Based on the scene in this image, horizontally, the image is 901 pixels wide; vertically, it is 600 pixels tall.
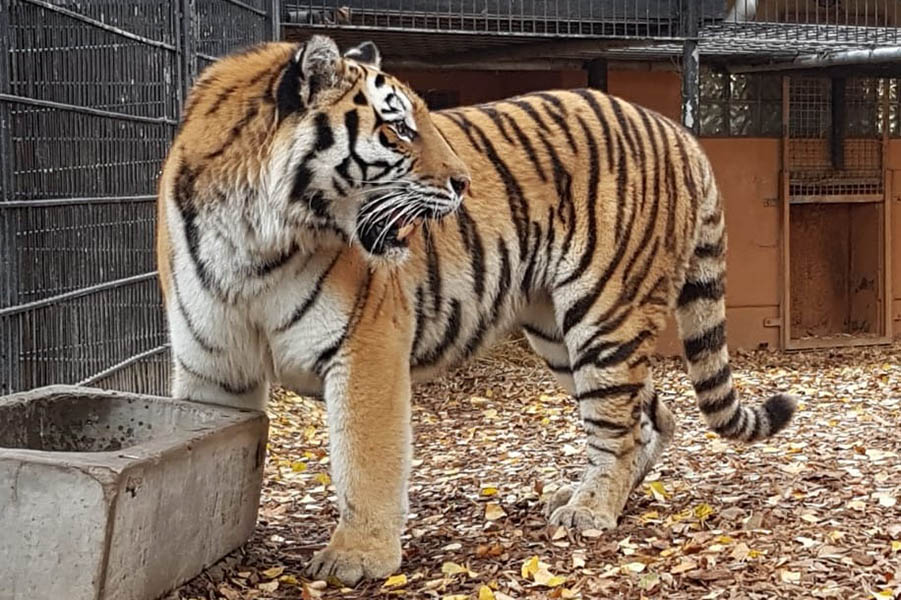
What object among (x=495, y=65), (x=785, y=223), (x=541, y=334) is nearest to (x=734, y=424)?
(x=541, y=334)

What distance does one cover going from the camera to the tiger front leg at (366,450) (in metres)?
3.35

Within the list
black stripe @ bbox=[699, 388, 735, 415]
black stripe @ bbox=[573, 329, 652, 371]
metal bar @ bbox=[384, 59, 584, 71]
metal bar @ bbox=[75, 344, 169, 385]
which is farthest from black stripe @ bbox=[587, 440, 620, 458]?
metal bar @ bbox=[384, 59, 584, 71]

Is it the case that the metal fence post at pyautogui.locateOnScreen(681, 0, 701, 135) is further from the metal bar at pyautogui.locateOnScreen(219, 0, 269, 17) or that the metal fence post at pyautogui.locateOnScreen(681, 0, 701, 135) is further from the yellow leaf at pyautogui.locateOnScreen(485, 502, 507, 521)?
the yellow leaf at pyautogui.locateOnScreen(485, 502, 507, 521)

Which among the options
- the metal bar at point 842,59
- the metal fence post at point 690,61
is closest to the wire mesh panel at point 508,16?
the metal fence post at point 690,61

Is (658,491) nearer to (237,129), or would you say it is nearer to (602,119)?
(602,119)

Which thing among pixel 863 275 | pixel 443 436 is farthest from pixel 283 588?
pixel 863 275

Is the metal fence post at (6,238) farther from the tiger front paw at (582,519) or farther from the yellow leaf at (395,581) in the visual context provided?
the tiger front paw at (582,519)

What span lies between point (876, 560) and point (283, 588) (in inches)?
60.5

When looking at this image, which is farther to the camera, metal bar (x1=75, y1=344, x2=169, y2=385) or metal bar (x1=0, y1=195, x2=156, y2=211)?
metal bar (x1=75, y1=344, x2=169, y2=385)

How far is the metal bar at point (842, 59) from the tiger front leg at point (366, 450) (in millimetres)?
5420

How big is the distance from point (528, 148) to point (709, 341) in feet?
3.03

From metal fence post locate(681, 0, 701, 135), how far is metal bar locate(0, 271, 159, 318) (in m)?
3.27

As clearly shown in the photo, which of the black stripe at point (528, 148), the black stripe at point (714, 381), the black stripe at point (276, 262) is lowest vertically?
the black stripe at point (714, 381)

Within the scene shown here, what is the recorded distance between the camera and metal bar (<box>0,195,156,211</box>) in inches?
166
